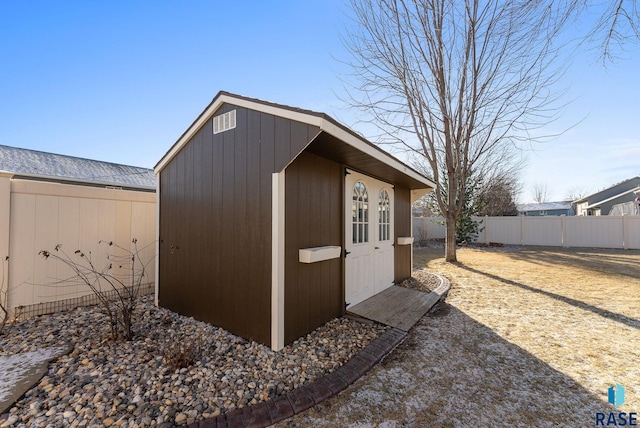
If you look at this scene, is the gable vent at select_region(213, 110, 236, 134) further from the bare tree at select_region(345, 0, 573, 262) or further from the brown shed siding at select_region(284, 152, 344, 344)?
the bare tree at select_region(345, 0, 573, 262)

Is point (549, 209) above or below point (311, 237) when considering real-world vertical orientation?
above

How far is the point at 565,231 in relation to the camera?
42.0 ft

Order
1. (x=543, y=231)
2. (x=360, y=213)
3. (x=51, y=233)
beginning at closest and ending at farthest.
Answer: (x=51, y=233), (x=360, y=213), (x=543, y=231)

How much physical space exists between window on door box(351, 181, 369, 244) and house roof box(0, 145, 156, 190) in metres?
7.91

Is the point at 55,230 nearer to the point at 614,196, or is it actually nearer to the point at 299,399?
the point at 299,399

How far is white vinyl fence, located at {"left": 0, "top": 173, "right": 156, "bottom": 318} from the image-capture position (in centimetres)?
362

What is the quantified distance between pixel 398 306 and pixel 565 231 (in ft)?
44.3

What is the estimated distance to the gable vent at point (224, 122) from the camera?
3.52m

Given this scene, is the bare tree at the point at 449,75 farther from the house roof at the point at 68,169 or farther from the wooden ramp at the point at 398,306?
the house roof at the point at 68,169

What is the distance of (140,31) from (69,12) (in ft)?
3.13

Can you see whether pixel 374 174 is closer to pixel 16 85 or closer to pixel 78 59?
pixel 78 59

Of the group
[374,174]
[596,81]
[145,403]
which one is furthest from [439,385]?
[596,81]

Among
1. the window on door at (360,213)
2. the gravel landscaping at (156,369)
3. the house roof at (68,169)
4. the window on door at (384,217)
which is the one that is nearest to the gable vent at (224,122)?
the window on door at (360,213)

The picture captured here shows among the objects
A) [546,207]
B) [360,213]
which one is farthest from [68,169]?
[546,207]
